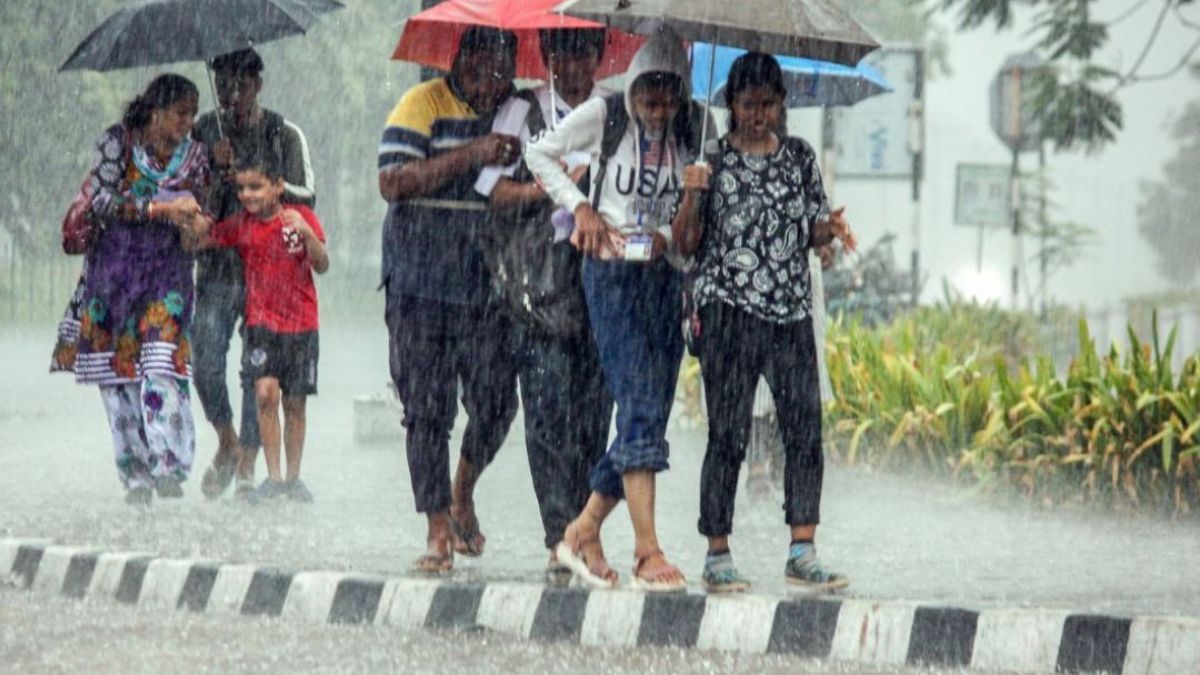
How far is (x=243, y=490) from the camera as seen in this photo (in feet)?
35.6

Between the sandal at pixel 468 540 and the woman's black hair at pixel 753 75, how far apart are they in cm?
196

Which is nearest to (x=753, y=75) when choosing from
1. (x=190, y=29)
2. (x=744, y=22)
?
(x=744, y=22)

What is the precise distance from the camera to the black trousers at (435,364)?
25.6 feet

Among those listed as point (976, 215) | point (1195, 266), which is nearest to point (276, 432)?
point (976, 215)

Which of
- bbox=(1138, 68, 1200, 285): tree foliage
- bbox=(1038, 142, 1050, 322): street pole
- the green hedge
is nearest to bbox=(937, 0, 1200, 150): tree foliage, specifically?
the green hedge

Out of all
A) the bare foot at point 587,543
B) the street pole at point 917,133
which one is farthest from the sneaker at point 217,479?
the street pole at point 917,133

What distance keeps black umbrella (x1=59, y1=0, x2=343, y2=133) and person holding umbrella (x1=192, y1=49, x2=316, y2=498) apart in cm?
30

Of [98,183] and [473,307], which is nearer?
[473,307]

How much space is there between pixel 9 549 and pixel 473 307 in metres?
2.11

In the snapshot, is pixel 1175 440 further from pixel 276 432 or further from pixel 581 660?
pixel 581 660

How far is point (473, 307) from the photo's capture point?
7852 mm

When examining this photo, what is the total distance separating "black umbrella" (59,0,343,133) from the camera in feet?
31.3

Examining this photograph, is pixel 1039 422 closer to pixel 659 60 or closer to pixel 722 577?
pixel 722 577

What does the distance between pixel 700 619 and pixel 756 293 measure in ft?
3.16
